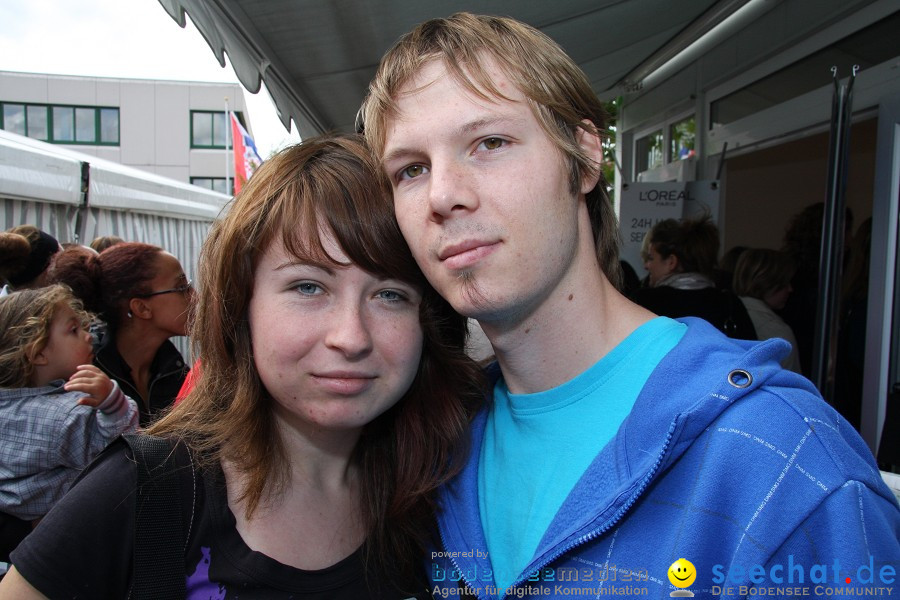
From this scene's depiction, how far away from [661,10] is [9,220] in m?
5.02

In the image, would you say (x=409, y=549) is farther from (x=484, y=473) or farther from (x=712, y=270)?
(x=712, y=270)

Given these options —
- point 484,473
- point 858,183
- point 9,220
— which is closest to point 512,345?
point 484,473

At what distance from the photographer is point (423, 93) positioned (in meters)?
1.33

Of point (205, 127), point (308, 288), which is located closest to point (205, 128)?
point (205, 127)

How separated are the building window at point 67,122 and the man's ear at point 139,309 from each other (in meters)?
38.3

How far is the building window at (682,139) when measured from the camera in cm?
606

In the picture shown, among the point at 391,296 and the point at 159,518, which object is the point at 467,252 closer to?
the point at 391,296

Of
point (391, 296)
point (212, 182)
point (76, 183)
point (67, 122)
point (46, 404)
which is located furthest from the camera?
point (212, 182)

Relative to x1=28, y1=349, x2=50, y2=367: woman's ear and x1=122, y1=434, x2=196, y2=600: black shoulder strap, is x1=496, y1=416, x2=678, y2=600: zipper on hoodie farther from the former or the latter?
x1=28, y1=349, x2=50, y2=367: woman's ear

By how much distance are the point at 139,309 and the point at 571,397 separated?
265cm

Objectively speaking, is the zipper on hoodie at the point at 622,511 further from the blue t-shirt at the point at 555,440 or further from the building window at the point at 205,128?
the building window at the point at 205,128

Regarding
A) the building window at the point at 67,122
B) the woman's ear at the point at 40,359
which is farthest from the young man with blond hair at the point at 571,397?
the building window at the point at 67,122

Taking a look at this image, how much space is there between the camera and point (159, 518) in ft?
3.89

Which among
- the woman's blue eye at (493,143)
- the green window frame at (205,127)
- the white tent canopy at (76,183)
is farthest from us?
the green window frame at (205,127)
